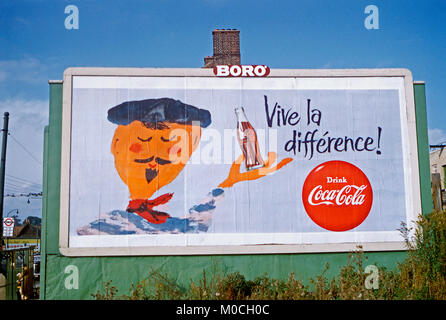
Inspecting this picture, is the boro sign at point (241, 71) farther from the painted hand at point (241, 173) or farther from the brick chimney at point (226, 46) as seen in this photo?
the brick chimney at point (226, 46)

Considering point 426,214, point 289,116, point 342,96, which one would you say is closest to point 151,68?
point 289,116

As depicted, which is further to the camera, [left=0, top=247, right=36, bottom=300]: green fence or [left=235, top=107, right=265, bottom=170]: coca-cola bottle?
[left=0, top=247, right=36, bottom=300]: green fence

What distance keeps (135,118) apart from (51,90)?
243 centimetres

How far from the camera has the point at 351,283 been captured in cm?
1058

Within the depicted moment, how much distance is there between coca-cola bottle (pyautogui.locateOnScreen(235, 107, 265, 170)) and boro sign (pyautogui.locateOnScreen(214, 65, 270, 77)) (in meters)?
1.07

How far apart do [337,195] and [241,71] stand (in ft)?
14.3

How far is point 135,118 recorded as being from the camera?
11578 mm

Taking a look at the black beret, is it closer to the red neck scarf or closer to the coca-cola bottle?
the coca-cola bottle

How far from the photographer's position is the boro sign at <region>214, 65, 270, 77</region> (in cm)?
1177

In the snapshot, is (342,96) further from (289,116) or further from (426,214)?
(426,214)

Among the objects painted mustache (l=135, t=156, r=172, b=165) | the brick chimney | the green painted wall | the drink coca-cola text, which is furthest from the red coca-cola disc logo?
the brick chimney

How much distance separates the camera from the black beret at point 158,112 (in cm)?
1156

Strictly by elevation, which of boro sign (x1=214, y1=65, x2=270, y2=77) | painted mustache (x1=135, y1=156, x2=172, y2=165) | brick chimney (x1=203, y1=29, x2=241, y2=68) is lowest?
painted mustache (x1=135, y1=156, x2=172, y2=165)

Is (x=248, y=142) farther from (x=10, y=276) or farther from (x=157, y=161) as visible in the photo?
(x=10, y=276)
